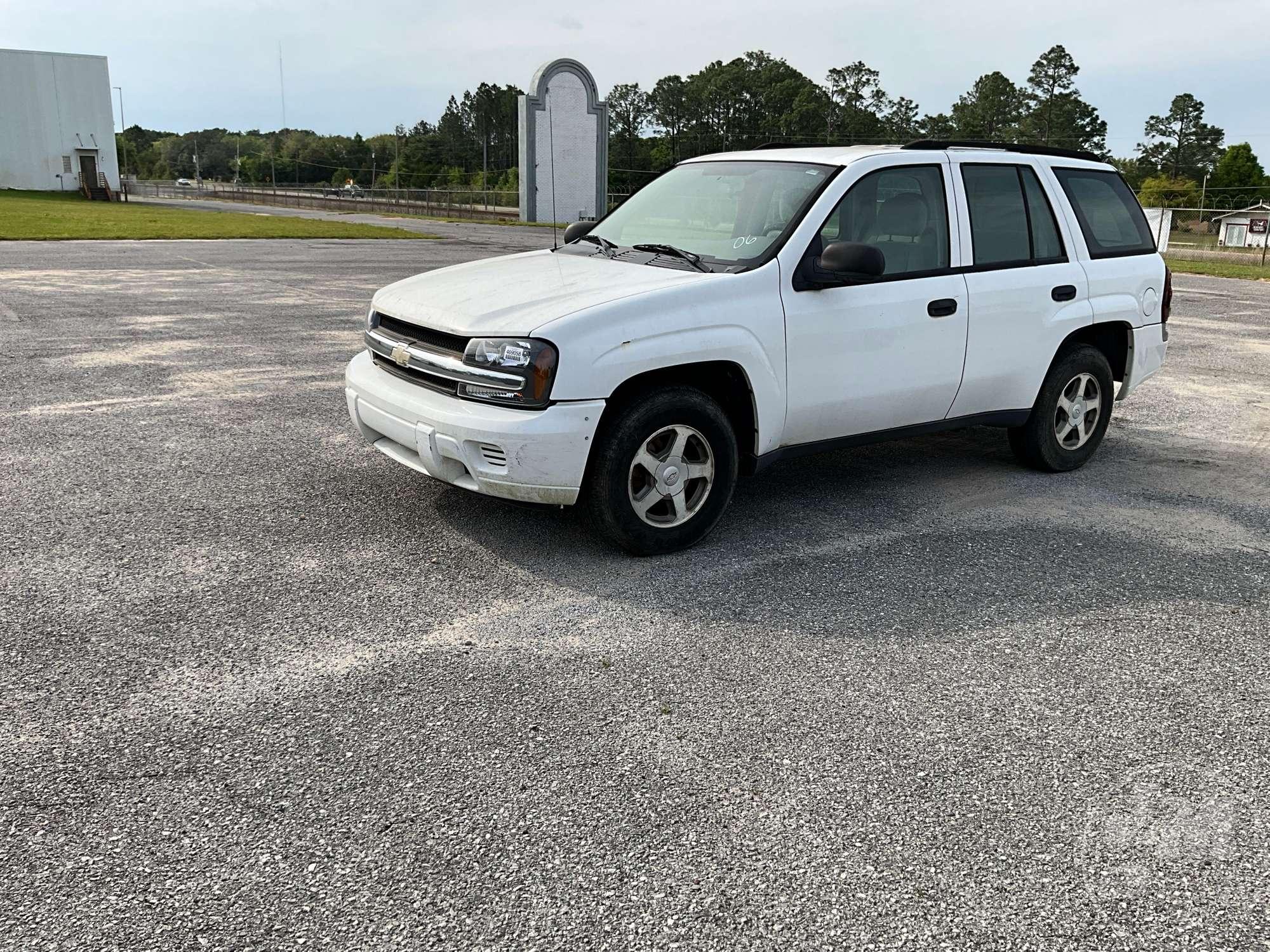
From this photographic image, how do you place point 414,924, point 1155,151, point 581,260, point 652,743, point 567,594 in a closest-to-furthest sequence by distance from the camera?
point 414,924, point 652,743, point 567,594, point 581,260, point 1155,151

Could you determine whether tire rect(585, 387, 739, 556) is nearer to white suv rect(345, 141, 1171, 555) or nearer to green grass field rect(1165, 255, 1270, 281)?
white suv rect(345, 141, 1171, 555)

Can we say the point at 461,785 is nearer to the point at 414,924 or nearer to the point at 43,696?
the point at 414,924

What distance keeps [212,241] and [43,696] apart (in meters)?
25.5

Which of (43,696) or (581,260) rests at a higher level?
(581,260)

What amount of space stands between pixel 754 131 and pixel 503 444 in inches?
4948

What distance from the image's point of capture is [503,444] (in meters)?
4.63

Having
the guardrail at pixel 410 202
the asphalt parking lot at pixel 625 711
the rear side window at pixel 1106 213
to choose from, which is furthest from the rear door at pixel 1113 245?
the guardrail at pixel 410 202

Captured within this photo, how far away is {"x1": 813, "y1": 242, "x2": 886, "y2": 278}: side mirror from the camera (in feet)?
16.6

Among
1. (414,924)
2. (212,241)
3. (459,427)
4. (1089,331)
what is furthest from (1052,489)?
(212,241)

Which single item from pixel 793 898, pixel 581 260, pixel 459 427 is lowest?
pixel 793 898

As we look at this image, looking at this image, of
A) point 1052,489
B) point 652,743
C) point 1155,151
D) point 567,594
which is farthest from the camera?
point 1155,151

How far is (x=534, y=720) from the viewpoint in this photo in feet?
11.8

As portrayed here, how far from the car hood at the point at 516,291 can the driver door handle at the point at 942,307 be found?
4.21 ft

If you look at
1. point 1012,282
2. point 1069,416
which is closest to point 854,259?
point 1012,282
